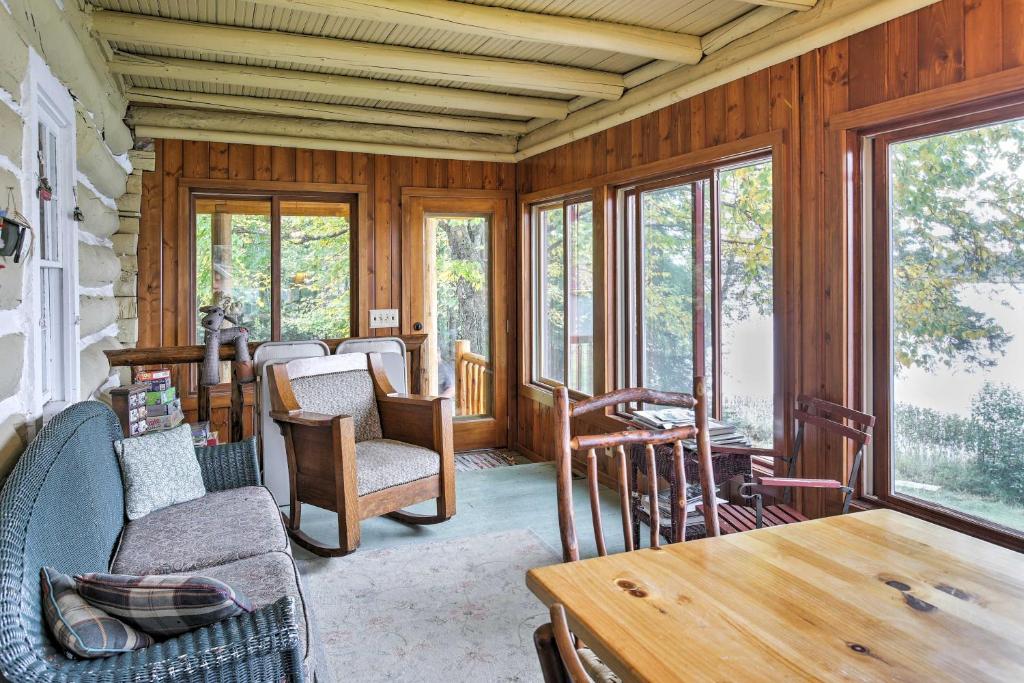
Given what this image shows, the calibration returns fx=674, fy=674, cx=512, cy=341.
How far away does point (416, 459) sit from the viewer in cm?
347

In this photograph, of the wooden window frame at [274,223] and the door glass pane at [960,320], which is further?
the wooden window frame at [274,223]

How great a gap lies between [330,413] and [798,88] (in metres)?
2.83

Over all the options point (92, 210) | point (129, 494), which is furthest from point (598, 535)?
point (92, 210)

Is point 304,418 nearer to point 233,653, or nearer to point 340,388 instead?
point 340,388

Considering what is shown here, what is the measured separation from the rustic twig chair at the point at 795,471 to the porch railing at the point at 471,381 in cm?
297

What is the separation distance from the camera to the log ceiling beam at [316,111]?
171 inches

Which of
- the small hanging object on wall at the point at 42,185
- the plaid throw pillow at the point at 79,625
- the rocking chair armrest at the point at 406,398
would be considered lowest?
the plaid throw pillow at the point at 79,625

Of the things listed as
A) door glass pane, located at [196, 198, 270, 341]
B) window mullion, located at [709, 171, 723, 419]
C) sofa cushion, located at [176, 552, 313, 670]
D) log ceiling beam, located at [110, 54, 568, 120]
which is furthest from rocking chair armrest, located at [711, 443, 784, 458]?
door glass pane, located at [196, 198, 270, 341]

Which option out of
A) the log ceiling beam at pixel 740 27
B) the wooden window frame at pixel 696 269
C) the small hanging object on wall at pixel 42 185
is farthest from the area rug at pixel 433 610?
the log ceiling beam at pixel 740 27

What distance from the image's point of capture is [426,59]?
364cm

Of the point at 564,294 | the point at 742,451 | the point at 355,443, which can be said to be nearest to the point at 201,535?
the point at 355,443

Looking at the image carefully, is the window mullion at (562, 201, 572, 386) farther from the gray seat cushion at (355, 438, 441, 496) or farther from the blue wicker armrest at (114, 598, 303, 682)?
the blue wicker armrest at (114, 598, 303, 682)

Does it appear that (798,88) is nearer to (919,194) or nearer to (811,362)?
(919,194)

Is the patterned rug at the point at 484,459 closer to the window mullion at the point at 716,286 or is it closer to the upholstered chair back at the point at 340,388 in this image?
the upholstered chair back at the point at 340,388
